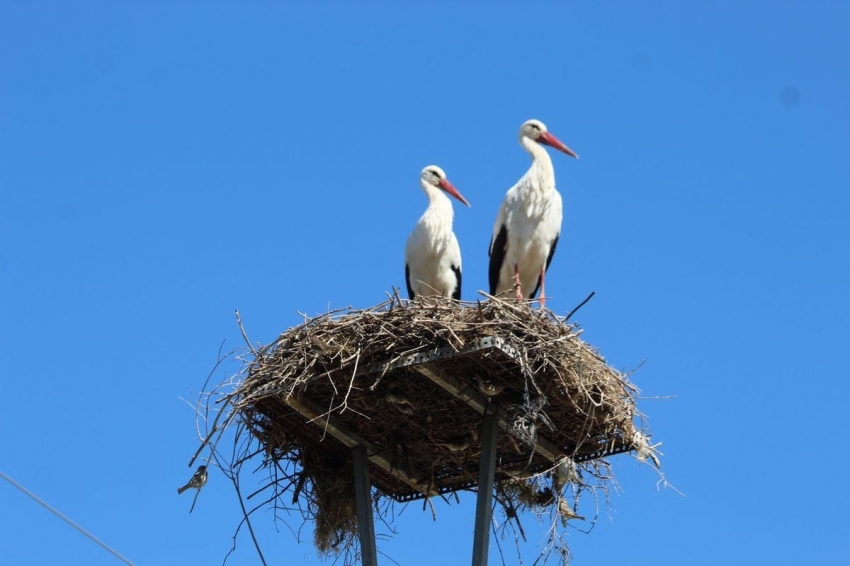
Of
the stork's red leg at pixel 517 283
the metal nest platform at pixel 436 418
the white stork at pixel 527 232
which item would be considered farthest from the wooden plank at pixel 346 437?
the white stork at pixel 527 232

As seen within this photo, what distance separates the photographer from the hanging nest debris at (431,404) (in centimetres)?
739

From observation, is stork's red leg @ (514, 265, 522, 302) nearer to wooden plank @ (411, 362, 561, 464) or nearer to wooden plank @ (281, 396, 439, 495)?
wooden plank @ (281, 396, 439, 495)

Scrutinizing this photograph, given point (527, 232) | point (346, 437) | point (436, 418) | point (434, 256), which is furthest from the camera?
point (434, 256)

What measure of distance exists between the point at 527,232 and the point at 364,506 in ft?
9.68

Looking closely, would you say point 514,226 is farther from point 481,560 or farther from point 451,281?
point 481,560

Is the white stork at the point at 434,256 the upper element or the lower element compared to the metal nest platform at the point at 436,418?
upper

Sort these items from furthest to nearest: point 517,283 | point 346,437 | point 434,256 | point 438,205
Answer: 1. point 438,205
2. point 434,256
3. point 517,283
4. point 346,437

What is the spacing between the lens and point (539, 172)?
1039cm

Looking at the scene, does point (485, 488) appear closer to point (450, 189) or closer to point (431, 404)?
point (431, 404)

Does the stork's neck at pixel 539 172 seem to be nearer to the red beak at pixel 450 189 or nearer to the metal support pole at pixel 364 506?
the red beak at pixel 450 189

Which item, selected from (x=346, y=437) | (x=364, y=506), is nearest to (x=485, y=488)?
(x=364, y=506)

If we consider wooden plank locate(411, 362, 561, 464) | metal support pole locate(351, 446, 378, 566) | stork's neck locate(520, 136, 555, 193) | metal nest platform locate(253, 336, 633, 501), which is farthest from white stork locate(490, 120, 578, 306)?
wooden plank locate(411, 362, 561, 464)

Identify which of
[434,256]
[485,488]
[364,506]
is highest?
[434,256]

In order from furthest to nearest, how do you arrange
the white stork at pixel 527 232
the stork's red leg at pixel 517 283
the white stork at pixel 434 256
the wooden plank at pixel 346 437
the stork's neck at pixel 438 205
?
the stork's neck at pixel 438 205 < the white stork at pixel 434 256 < the white stork at pixel 527 232 < the stork's red leg at pixel 517 283 < the wooden plank at pixel 346 437
